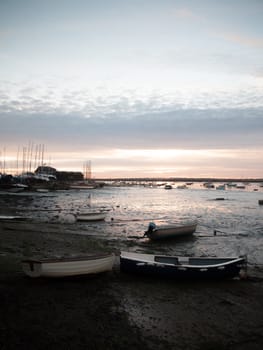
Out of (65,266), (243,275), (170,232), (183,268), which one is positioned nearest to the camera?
(65,266)

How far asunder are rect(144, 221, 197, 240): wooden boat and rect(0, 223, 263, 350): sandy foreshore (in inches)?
357

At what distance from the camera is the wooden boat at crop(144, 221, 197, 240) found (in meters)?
21.3

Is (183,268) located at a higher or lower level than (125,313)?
higher

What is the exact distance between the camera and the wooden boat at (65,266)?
33.6ft

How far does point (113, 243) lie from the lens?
19750 mm

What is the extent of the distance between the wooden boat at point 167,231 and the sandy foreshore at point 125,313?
29.7 feet

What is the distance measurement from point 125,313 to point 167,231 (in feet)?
45.7

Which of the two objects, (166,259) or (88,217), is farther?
(88,217)

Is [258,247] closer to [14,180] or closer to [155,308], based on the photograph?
[155,308]

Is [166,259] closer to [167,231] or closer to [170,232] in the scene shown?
[167,231]

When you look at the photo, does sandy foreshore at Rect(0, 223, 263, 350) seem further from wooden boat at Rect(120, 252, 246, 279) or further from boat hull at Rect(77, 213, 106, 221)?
boat hull at Rect(77, 213, 106, 221)

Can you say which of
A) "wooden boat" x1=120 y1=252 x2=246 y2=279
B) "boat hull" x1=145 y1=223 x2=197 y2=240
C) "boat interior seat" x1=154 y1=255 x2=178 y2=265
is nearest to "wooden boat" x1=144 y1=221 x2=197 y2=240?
"boat hull" x1=145 y1=223 x2=197 y2=240

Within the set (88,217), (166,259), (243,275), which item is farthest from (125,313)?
(88,217)

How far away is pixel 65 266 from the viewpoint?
1053 centimetres
